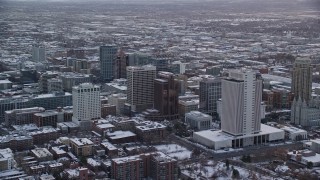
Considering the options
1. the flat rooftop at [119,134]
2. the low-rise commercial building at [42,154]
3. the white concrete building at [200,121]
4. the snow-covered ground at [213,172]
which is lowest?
the snow-covered ground at [213,172]

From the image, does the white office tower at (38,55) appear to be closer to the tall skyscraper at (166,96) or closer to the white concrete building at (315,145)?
the tall skyscraper at (166,96)

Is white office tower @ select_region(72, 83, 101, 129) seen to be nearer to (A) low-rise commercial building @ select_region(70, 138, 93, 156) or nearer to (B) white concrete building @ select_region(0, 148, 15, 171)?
(A) low-rise commercial building @ select_region(70, 138, 93, 156)

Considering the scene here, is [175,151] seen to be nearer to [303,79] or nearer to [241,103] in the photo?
[241,103]

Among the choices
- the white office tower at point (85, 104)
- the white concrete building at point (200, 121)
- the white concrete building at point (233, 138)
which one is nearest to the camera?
the white concrete building at point (233, 138)

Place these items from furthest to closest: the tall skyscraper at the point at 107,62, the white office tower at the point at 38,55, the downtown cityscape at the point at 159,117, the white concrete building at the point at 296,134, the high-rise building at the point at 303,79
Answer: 1. the white office tower at the point at 38,55
2. the tall skyscraper at the point at 107,62
3. the high-rise building at the point at 303,79
4. the white concrete building at the point at 296,134
5. the downtown cityscape at the point at 159,117

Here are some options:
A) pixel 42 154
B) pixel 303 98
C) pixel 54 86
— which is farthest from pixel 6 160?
pixel 303 98

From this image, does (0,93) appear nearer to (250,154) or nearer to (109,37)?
(250,154)

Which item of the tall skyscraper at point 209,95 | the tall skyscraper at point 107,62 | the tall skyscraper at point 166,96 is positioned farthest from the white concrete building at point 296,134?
the tall skyscraper at point 107,62
